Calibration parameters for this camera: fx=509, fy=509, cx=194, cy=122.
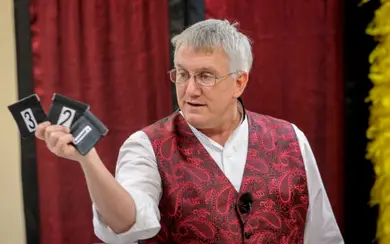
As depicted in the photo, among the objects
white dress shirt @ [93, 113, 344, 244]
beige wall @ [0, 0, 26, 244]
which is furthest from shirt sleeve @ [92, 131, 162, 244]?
beige wall @ [0, 0, 26, 244]

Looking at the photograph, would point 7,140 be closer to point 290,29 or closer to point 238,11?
point 238,11

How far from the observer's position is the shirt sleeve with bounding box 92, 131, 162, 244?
1.25 metres

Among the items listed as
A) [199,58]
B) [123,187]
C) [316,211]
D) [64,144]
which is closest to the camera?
[64,144]

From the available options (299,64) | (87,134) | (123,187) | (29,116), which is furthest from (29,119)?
(299,64)

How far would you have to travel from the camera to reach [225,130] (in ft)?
5.05

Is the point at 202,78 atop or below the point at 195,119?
atop

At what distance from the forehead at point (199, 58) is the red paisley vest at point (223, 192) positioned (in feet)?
0.66

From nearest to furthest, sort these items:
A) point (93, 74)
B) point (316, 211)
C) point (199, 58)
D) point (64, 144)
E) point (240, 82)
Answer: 1. point (64, 144)
2. point (199, 58)
3. point (240, 82)
4. point (316, 211)
5. point (93, 74)

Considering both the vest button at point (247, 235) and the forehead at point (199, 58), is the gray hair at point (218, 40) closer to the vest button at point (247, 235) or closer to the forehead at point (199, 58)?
the forehead at point (199, 58)

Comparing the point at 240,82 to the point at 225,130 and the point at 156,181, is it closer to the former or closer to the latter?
the point at 225,130

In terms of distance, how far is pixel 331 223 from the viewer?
162 centimetres

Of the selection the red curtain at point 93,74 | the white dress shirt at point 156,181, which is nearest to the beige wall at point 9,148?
the red curtain at point 93,74

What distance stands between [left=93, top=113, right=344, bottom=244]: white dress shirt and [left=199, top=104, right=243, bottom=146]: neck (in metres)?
0.02

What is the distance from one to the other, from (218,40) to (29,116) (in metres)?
0.58
